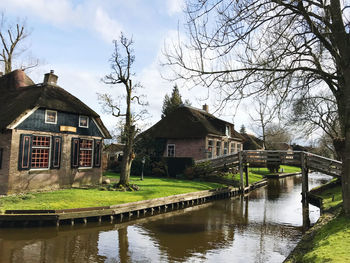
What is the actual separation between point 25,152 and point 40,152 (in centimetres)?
100

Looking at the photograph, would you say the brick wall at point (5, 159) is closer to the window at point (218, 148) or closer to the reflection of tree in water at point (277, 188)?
the reflection of tree in water at point (277, 188)

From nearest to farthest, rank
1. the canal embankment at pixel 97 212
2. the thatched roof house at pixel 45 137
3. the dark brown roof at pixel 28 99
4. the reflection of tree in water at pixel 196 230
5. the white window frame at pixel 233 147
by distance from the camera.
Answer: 1. the reflection of tree in water at pixel 196 230
2. the canal embankment at pixel 97 212
3. the thatched roof house at pixel 45 137
4. the dark brown roof at pixel 28 99
5. the white window frame at pixel 233 147

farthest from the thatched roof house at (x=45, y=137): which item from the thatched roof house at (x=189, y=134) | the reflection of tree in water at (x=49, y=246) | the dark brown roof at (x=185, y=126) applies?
the thatched roof house at (x=189, y=134)

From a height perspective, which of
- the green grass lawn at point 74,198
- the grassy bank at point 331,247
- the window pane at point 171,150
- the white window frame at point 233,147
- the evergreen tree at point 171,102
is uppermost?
the evergreen tree at point 171,102

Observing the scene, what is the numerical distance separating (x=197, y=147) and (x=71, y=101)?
15.6 m

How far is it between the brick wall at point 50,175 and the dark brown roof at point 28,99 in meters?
1.51

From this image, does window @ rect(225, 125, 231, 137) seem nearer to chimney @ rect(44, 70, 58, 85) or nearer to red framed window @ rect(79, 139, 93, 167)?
red framed window @ rect(79, 139, 93, 167)

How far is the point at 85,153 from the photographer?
19.6m

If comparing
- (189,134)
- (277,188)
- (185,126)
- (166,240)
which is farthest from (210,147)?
(166,240)

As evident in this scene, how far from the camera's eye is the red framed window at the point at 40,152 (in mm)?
16344

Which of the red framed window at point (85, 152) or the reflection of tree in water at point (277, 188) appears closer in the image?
the red framed window at point (85, 152)

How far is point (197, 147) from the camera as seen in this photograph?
31.0m

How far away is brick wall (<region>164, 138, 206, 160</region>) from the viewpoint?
30733 millimetres

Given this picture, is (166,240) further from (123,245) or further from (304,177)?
(304,177)
